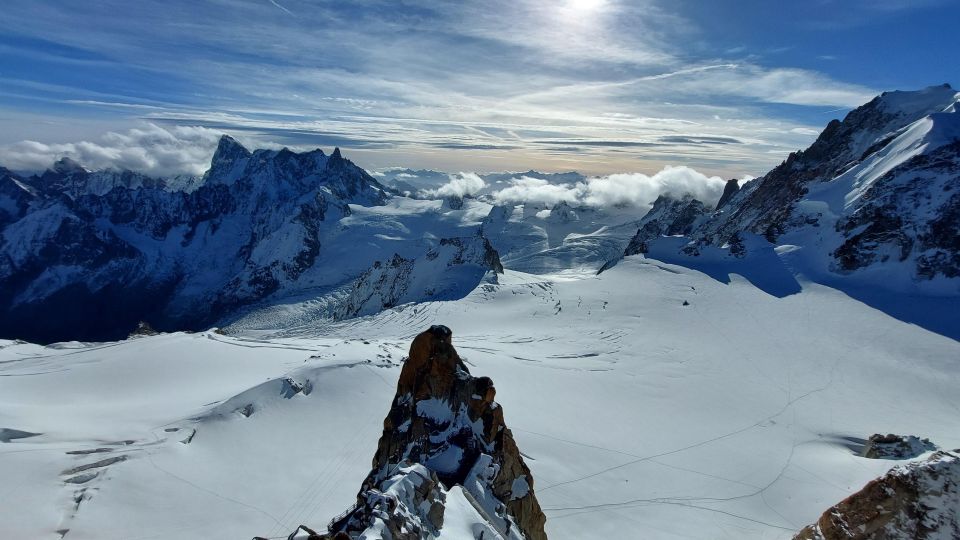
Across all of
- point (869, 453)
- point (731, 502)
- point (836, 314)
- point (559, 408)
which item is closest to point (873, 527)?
point (731, 502)

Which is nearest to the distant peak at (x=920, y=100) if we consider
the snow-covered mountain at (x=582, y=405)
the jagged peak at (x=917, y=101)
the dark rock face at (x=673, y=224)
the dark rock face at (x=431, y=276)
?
the jagged peak at (x=917, y=101)

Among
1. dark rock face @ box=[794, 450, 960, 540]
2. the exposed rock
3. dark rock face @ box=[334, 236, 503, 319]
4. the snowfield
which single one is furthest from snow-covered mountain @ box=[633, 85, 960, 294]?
dark rock face @ box=[794, 450, 960, 540]

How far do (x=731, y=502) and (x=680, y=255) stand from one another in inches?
2652

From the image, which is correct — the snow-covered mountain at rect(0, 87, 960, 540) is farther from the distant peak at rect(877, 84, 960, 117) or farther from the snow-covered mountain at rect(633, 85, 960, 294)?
the distant peak at rect(877, 84, 960, 117)

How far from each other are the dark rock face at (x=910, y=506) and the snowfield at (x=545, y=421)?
→ 35.7 ft

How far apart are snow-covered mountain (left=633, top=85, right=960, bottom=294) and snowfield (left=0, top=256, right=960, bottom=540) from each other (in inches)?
450

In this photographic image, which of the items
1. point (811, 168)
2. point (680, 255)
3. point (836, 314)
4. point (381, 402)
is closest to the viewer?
point (381, 402)

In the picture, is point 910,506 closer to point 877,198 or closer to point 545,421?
point 545,421

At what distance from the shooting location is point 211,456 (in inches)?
1027

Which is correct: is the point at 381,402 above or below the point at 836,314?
below

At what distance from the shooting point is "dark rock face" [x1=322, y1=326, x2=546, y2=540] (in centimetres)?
1705

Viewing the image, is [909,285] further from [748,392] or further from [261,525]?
[261,525]

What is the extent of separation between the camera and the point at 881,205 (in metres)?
70.6

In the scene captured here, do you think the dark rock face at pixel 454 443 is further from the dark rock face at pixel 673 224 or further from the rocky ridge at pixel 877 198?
the dark rock face at pixel 673 224
